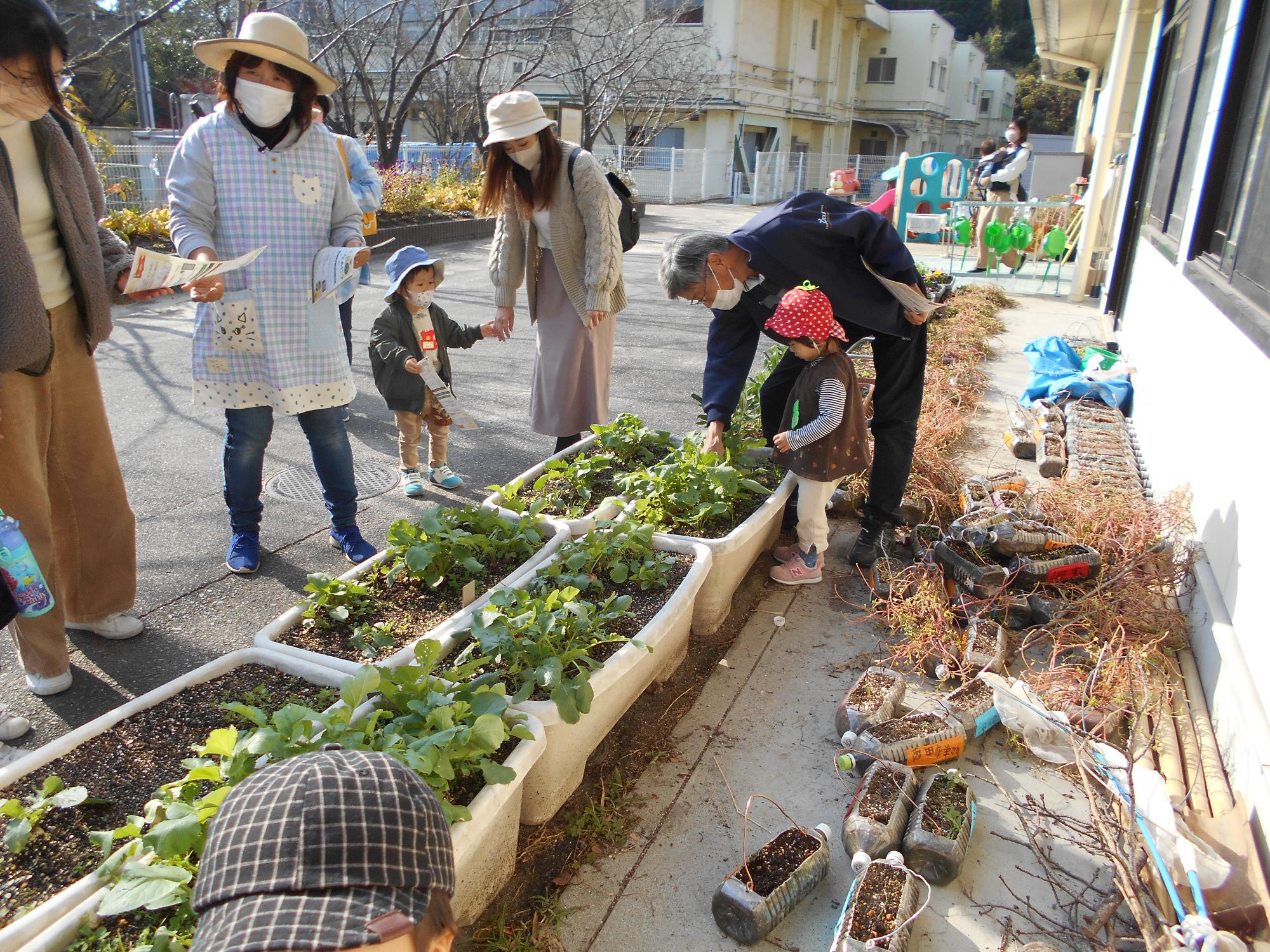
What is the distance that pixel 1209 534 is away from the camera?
3.25 m

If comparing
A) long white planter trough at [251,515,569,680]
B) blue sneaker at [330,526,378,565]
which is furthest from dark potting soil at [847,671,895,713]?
blue sneaker at [330,526,378,565]

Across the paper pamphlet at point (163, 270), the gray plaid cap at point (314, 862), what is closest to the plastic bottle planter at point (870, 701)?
the gray plaid cap at point (314, 862)

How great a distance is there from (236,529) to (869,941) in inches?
115

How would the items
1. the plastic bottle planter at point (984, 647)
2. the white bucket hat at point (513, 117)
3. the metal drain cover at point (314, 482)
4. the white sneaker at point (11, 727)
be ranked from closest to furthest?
the white sneaker at point (11, 727)
the plastic bottle planter at point (984, 647)
the white bucket hat at point (513, 117)
the metal drain cover at point (314, 482)

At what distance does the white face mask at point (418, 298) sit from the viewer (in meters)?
4.25

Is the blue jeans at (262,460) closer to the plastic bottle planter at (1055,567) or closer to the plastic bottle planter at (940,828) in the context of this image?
the plastic bottle planter at (940,828)

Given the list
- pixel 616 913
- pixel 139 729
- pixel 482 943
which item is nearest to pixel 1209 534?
pixel 616 913

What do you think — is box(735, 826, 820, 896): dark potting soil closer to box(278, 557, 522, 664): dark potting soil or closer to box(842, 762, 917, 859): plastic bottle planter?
box(842, 762, 917, 859): plastic bottle planter

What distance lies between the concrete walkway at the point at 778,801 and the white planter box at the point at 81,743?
2.95 feet

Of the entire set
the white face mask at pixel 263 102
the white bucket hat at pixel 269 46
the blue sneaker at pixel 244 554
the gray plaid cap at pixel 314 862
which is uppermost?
the white bucket hat at pixel 269 46

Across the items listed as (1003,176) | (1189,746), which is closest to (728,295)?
(1189,746)

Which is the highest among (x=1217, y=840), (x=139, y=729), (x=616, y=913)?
(x=139, y=729)

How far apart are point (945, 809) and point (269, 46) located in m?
3.19

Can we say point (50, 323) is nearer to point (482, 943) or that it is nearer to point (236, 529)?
point (236, 529)
